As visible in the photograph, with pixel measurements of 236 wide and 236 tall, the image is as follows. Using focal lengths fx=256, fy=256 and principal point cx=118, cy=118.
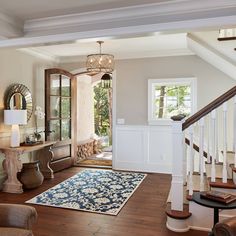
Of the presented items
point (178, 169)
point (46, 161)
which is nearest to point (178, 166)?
point (178, 169)

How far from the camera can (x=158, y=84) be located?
18.5 ft

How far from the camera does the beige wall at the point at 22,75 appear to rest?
15.0ft

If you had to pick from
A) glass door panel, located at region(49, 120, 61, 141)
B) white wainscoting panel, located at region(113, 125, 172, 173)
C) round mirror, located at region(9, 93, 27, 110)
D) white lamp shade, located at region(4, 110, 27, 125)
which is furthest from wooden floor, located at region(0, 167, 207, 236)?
glass door panel, located at region(49, 120, 61, 141)

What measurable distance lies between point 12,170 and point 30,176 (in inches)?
12.3

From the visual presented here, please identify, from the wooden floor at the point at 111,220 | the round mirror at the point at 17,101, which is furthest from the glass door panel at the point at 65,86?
the wooden floor at the point at 111,220

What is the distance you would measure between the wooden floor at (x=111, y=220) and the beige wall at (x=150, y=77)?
2.12 meters

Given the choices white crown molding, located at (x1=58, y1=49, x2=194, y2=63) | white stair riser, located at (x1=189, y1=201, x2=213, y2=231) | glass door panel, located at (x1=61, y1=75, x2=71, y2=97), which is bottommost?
white stair riser, located at (x1=189, y1=201, x2=213, y2=231)

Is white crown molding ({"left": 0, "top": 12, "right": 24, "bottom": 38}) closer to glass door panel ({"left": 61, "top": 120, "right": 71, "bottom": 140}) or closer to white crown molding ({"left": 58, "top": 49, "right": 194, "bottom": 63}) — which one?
white crown molding ({"left": 58, "top": 49, "right": 194, "bottom": 63})

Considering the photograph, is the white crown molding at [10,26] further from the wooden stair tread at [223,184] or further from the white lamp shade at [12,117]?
the wooden stair tread at [223,184]

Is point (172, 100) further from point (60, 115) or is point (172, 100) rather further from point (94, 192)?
point (94, 192)

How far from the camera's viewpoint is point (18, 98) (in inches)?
190

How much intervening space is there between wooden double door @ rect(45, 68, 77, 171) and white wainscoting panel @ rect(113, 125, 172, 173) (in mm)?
1141

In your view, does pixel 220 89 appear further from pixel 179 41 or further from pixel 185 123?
pixel 185 123

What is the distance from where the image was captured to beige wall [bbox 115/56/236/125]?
5.25 m
